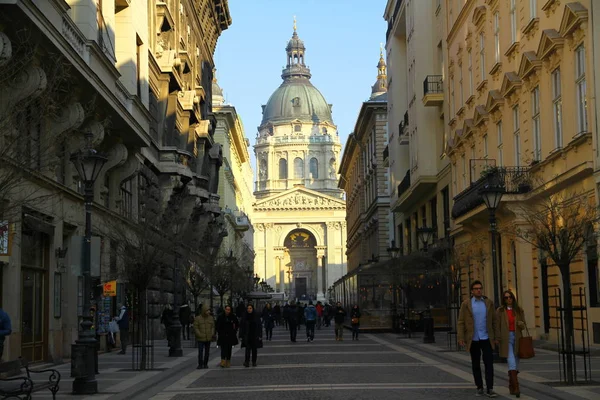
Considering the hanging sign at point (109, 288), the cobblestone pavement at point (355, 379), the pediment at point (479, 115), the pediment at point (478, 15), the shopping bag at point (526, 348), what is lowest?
the cobblestone pavement at point (355, 379)

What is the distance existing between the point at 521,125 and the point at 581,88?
6.20 meters

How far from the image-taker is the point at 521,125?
3080 centimetres

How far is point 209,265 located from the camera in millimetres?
44562

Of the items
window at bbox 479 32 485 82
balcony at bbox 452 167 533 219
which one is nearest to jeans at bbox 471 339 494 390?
balcony at bbox 452 167 533 219

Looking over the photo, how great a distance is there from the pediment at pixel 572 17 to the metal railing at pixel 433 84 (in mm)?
19763

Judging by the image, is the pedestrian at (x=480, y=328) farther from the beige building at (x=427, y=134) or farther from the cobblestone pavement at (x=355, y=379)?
the beige building at (x=427, y=134)

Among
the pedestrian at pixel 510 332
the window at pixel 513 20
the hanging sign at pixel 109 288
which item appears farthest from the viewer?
the window at pixel 513 20

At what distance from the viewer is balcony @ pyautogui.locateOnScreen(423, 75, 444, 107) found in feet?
148

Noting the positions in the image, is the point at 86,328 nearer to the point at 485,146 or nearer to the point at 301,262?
the point at 485,146

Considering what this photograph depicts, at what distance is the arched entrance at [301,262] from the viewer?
568 ft

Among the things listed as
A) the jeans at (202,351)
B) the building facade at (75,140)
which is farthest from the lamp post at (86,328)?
the jeans at (202,351)

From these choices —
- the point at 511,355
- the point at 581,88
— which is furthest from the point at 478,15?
the point at 511,355

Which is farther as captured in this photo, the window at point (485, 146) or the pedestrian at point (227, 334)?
the window at point (485, 146)

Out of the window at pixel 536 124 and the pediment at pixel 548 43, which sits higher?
the pediment at pixel 548 43
